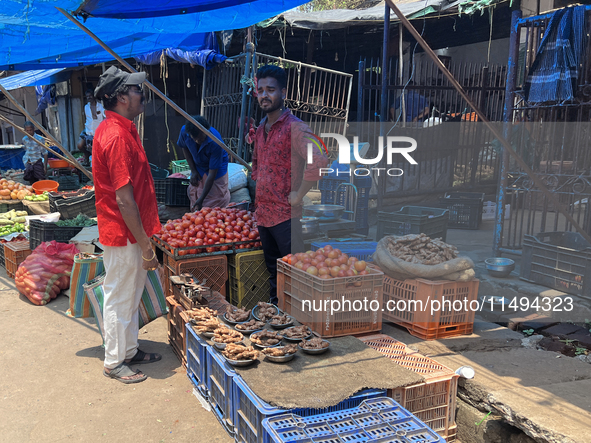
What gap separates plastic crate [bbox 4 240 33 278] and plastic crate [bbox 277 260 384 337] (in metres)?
4.51

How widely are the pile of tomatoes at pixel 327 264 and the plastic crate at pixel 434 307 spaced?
44cm

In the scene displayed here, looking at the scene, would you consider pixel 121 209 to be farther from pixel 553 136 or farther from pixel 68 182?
pixel 68 182

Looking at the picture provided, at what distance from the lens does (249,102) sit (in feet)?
30.0

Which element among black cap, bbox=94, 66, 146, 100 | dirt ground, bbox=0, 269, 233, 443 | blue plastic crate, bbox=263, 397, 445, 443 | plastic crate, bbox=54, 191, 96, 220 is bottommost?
dirt ground, bbox=0, 269, 233, 443

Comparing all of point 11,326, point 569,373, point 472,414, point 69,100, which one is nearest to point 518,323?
point 569,373

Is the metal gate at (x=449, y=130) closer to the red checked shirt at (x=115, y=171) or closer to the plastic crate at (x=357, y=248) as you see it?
the plastic crate at (x=357, y=248)

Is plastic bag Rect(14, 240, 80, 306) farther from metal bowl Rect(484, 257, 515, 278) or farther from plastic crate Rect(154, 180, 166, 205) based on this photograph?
metal bowl Rect(484, 257, 515, 278)

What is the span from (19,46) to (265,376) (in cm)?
573

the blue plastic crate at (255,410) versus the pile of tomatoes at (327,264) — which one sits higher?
the pile of tomatoes at (327,264)

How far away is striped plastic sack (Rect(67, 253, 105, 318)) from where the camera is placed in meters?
4.18

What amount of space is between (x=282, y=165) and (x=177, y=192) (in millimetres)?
3567

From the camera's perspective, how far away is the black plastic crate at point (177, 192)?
23.9 feet

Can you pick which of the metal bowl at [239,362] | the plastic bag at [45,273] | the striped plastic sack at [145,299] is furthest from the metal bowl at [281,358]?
the plastic bag at [45,273]

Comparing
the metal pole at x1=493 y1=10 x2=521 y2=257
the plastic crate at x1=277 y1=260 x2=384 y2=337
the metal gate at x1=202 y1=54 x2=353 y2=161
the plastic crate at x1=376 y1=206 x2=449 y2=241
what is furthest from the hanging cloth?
the metal gate at x1=202 y1=54 x2=353 y2=161
